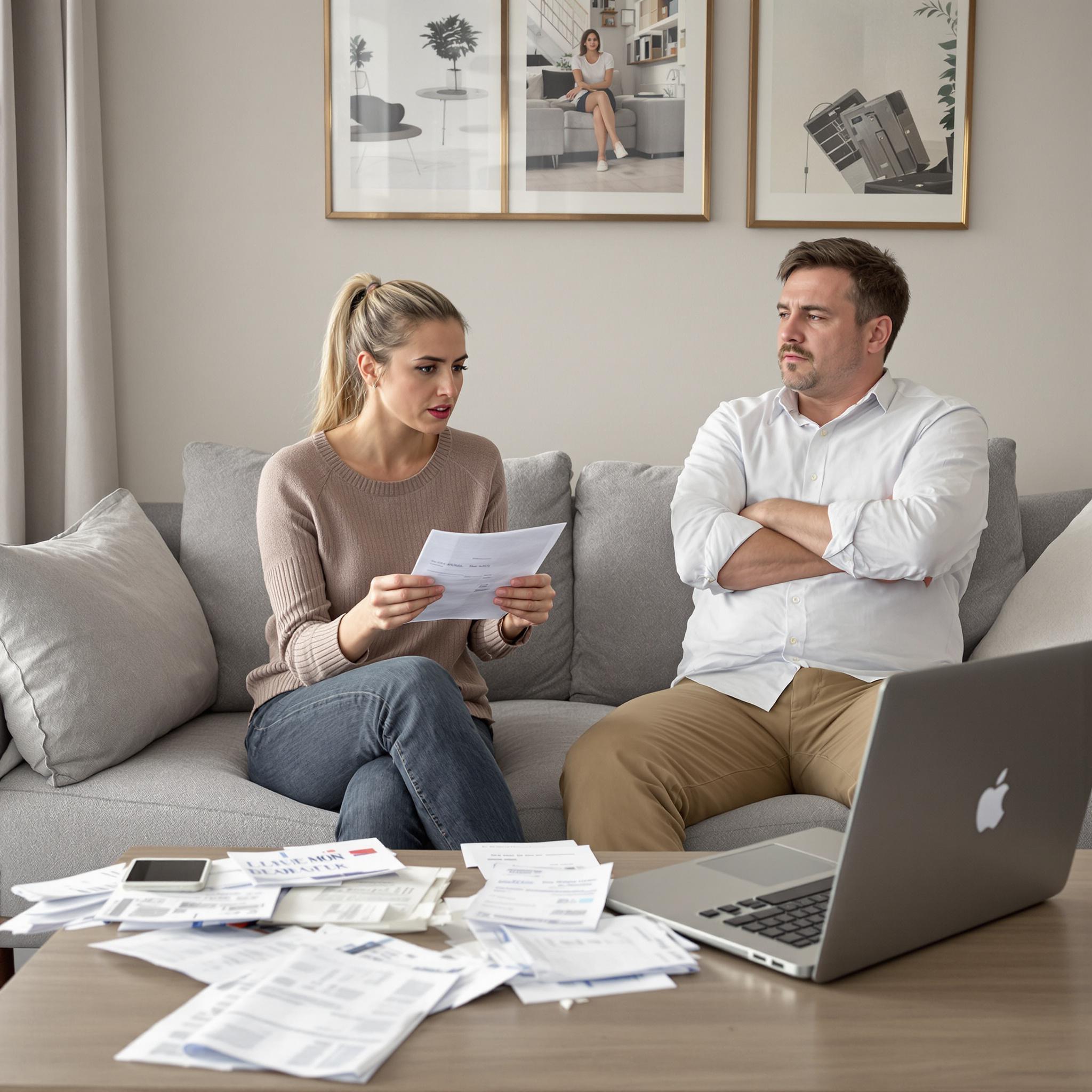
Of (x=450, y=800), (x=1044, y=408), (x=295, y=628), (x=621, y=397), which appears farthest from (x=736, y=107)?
(x=450, y=800)

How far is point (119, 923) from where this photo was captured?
96 centimetres

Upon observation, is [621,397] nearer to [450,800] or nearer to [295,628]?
[295,628]

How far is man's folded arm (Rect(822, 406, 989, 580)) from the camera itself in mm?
1938

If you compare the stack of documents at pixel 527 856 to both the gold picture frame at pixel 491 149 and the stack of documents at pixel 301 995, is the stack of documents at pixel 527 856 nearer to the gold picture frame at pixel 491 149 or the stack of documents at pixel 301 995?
the stack of documents at pixel 301 995

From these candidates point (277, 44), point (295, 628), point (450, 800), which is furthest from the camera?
point (277, 44)

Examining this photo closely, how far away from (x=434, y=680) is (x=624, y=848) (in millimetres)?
387

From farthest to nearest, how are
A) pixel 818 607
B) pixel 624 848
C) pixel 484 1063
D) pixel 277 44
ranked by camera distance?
pixel 277 44 → pixel 818 607 → pixel 624 848 → pixel 484 1063

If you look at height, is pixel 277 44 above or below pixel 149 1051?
above

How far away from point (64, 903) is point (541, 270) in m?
2.07

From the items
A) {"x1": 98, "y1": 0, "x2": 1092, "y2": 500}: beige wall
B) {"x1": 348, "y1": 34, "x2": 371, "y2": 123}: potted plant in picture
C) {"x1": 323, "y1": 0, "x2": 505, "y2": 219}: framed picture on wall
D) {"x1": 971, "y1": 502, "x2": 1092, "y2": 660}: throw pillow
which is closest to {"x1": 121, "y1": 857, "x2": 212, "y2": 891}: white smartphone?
{"x1": 971, "y1": 502, "x2": 1092, "y2": 660}: throw pillow

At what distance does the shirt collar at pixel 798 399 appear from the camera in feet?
7.04

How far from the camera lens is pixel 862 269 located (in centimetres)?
219

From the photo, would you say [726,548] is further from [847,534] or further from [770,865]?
[770,865]

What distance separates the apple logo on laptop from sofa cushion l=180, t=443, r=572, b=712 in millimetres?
1430
